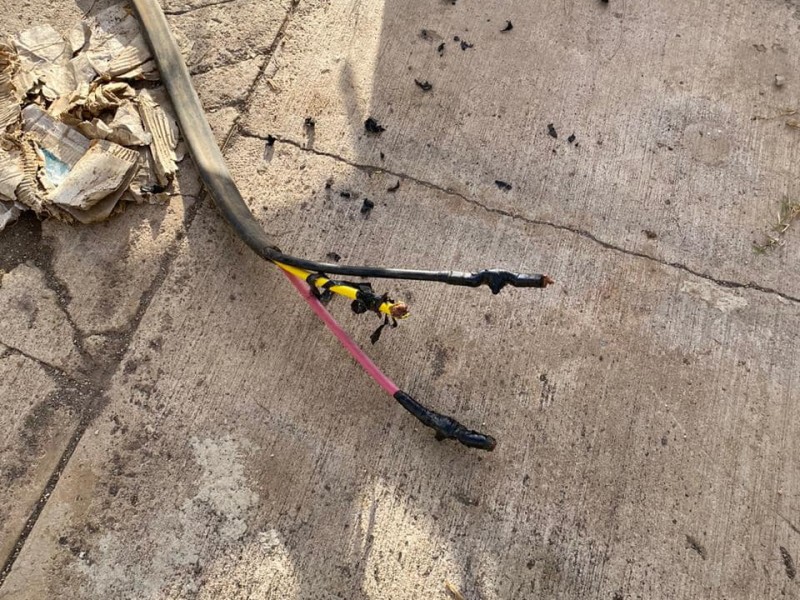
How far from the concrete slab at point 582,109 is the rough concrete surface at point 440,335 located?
13 mm

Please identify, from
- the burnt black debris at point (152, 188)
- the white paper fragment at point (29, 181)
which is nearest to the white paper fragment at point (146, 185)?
the burnt black debris at point (152, 188)

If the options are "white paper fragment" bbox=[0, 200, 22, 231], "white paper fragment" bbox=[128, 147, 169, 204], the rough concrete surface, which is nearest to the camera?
the rough concrete surface

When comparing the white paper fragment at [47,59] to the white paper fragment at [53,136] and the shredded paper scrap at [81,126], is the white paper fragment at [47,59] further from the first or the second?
the white paper fragment at [53,136]

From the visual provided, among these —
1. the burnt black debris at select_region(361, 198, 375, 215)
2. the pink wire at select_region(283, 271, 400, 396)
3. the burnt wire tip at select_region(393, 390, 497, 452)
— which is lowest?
the burnt wire tip at select_region(393, 390, 497, 452)

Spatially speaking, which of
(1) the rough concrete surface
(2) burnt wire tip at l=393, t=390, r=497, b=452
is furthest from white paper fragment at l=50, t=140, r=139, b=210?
(2) burnt wire tip at l=393, t=390, r=497, b=452

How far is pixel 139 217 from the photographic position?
2447mm

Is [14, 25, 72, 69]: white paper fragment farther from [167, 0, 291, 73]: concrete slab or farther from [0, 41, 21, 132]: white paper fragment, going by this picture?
[167, 0, 291, 73]: concrete slab

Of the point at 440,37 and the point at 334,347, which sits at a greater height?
the point at 440,37

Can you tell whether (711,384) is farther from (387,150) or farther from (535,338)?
(387,150)

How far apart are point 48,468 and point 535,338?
5.22 ft

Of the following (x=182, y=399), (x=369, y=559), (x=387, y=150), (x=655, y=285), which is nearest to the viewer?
(x=369, y=559)

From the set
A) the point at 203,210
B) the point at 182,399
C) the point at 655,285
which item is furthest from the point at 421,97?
the point at 182,399

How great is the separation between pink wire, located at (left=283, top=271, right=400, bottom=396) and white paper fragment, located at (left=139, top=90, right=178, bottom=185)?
2.30 ft

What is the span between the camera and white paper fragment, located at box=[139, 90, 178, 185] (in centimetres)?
251
